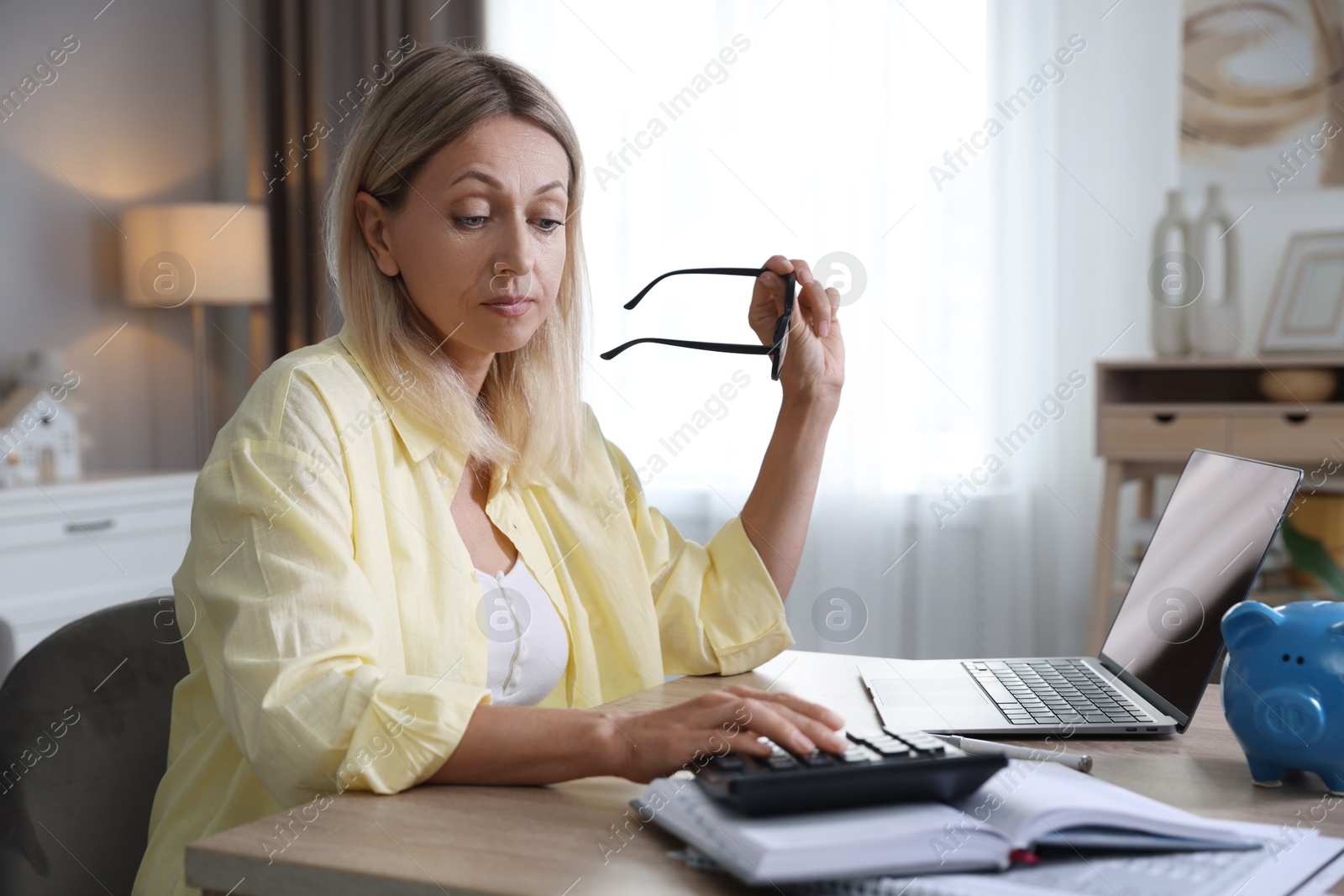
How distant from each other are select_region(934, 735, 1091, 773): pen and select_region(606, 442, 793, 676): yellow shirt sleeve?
1.31 ft

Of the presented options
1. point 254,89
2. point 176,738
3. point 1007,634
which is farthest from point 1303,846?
point 254,89

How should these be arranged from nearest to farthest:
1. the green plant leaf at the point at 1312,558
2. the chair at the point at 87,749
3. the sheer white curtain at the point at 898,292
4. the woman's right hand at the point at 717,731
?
the woman's right hand at the point at 717,731, the chair at the point at 87,749, the green plant leaf at the point at 1312,558, the sheer white curtain at the point at 898,292

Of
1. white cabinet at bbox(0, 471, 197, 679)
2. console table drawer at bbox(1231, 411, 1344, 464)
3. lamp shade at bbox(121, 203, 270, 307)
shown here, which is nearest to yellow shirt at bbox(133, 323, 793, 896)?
white cabinet at bbox(0, 471, 197, 679)

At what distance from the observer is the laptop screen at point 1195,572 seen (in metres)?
0.91

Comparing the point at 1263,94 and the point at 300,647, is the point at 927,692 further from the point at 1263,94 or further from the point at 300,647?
the point at 1263,94

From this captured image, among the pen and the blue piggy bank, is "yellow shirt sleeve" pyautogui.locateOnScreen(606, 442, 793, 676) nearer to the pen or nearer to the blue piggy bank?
the pen

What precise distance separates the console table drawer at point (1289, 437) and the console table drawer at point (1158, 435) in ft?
0.14

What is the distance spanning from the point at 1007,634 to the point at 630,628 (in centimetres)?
216

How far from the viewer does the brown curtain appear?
12.0ft

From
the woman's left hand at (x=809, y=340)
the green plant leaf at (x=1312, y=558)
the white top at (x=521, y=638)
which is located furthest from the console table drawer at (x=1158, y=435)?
the white top at (x=521, y=638)

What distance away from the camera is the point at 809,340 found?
137 cm

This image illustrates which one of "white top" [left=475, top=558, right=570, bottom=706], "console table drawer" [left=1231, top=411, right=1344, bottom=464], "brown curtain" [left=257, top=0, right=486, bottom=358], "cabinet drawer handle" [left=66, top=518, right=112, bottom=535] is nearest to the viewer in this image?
"white top" [left=475, top=558, right=570, bottom=706]

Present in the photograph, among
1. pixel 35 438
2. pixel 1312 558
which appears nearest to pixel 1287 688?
pixel 1312 558

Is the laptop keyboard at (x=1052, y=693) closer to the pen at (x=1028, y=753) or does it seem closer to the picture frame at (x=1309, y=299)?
the pen at (x=1028, y=753)
